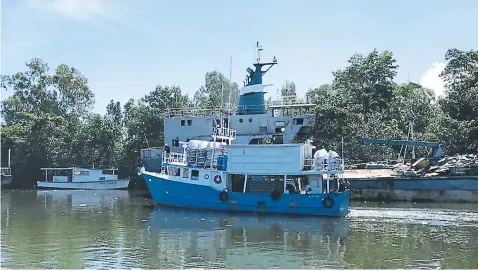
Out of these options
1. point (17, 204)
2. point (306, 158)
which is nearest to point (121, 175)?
point (17, 204)

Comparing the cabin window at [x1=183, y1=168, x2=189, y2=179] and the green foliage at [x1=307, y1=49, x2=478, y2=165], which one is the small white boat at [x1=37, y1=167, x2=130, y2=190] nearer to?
the green foliage at [x1=307, y1=49, x2=478, y2=165]

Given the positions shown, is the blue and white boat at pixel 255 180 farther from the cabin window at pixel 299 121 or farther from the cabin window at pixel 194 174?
the cabin window at pixel 299 121

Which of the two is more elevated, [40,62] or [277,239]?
[40,62]

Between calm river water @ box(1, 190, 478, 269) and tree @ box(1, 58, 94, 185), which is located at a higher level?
tree @ box(1, 58, 94, 185)

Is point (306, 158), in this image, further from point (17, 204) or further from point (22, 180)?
point (22, 180)

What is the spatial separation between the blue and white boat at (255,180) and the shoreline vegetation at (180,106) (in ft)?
40.9

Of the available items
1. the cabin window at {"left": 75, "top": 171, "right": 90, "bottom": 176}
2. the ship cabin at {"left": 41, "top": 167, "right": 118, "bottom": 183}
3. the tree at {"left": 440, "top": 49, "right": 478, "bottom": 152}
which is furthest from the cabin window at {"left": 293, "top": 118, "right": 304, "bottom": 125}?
the cabin window at {"left": 75, "top": 171, "right": 90, "bottom": 176}

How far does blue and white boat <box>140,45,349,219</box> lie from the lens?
29.4 metres

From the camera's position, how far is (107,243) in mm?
Result: 21281

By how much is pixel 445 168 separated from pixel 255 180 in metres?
13.9

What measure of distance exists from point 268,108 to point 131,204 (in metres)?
13.6

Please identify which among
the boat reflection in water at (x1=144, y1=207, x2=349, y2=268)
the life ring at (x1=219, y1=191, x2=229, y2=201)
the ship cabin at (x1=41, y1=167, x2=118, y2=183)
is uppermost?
the ship cabin at (x1=41, y1=167, x2=118, y2=183)

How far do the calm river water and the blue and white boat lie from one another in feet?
3.47

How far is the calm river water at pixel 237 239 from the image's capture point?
58.6ft
